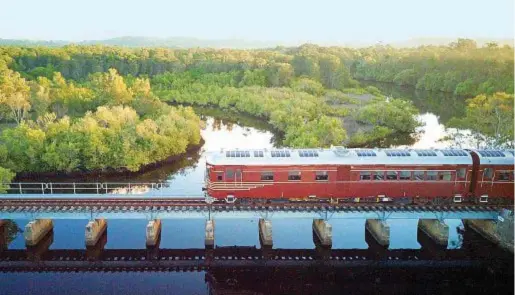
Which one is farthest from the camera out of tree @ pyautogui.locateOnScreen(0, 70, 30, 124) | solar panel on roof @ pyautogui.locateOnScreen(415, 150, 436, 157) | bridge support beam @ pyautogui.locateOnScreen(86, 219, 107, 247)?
tree @ pyautogui.locateOnScreen(0, 70, 30, 124)

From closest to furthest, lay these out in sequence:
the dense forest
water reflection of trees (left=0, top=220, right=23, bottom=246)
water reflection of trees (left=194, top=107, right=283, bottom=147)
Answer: water reflection of trees (left=0, top=220, right=23, bottom=246) < the dense forest < water reflection of trees (left=194, top=107, right=283, bottom=147)

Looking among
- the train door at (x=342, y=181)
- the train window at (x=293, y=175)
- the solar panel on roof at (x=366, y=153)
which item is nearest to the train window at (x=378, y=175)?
the solar panel on roof at (x=366, y=153)

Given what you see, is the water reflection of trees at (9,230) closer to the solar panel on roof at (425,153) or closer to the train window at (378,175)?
the train window at (378,175)

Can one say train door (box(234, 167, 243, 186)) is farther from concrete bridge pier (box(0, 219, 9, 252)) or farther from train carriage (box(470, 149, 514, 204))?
concrete bridge pier (box(0, 219, 9, 252))

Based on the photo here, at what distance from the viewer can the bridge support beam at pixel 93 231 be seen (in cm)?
3769

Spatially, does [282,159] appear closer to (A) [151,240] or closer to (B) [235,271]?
(B) [235,271]

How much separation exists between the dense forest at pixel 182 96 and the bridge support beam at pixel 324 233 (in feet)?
79.1

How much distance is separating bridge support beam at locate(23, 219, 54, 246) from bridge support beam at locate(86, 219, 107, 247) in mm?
3885

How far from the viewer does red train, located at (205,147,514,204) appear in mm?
37625

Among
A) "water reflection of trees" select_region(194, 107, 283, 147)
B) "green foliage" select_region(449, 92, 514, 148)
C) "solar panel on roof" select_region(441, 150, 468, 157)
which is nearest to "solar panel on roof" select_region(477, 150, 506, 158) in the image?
"solar panel on roof" select_region(441, 150, 468, 157)

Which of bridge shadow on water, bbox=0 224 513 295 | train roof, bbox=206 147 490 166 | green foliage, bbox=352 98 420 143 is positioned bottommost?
bridge shadow on water, bbox=0 224 513 295

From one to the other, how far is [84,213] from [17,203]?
534 centimetres

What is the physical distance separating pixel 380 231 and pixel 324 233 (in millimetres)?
4294

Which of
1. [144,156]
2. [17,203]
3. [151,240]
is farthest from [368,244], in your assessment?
[144,156]
